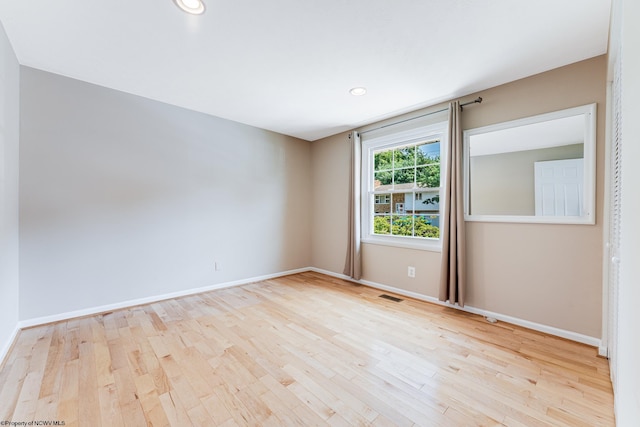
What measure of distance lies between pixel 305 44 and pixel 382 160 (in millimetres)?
2214

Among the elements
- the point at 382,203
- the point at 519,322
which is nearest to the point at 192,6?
the point at 382,203

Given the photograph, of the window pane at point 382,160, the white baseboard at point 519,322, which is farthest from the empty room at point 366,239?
the window pane at point 382,160

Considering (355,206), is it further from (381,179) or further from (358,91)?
(358,91)

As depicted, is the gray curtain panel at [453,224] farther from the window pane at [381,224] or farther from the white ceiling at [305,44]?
the window pane at [381,224]

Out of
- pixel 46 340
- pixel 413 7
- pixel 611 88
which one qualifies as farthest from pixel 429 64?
pixel 46 340

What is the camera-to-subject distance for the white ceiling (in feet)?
5.57

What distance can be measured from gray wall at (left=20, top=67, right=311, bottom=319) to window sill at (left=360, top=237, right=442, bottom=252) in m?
1.66

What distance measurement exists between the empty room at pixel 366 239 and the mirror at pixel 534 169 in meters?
0.02

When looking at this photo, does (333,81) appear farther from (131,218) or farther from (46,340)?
(46,340)

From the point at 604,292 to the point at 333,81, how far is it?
9.53 feet

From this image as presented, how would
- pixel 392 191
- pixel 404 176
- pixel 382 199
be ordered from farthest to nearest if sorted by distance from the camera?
pixel 382 199
pixel 392 191
pixel 404 176

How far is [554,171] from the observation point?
2406 millimetres

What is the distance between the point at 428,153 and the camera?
336cm

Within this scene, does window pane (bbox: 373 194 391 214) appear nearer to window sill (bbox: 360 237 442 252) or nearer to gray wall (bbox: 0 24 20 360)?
window sill (bbox: 360 237 442 252)
